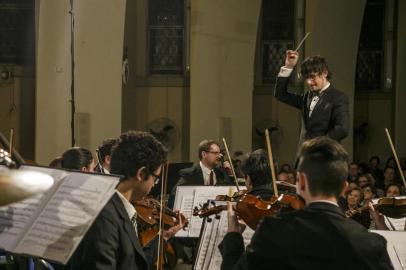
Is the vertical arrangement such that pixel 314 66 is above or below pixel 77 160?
above

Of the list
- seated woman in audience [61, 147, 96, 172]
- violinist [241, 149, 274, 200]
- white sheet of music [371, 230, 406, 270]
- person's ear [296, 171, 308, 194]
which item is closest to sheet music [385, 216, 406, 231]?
violinist [241, 149, 274, 200]

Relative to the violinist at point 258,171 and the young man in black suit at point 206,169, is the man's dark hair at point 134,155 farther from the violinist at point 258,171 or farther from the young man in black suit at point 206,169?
the young man in black suit at point 206,169

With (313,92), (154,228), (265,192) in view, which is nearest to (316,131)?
(313,92)

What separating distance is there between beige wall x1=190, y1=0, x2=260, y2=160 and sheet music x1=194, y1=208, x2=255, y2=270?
27.2 feet

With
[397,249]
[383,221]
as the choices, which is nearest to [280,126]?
[383,221]

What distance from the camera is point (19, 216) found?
299cm

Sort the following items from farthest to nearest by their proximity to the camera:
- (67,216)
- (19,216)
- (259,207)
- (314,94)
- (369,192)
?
(369,192) → (314,94) → (259,207) → (19,216) → (67,216)

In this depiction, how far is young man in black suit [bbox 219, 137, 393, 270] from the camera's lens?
258cm

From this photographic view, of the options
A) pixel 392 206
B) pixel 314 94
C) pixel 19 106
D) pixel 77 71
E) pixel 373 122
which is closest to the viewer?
pixel 392 206

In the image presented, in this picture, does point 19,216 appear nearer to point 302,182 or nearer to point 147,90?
point 302,182

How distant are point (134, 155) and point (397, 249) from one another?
1.38 metres

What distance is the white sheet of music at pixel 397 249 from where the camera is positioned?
365 cm

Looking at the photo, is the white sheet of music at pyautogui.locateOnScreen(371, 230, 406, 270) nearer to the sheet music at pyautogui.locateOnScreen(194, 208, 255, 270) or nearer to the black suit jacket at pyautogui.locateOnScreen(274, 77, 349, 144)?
the sheet music at pyautogui.locateOnScreen(194, 208, 255, 270)

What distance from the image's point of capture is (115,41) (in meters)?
11.6
